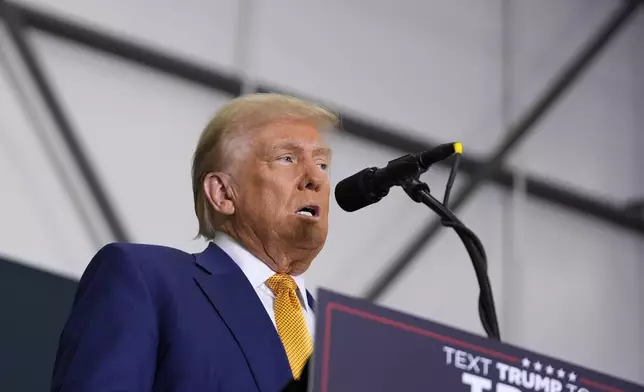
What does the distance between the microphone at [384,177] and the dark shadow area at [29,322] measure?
4.24 feet

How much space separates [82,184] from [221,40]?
0.69 m

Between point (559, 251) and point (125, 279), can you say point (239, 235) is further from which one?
point (559, 251)

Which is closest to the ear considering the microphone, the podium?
the microphone

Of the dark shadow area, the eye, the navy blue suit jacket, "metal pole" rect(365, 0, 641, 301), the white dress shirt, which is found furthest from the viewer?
"metal pole" rect(365, 0, 641, 301)

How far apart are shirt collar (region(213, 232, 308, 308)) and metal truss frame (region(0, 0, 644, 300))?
143cm

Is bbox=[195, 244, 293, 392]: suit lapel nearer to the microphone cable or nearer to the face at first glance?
the face

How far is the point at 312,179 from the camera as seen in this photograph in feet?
6.18

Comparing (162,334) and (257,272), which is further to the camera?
(257,272)

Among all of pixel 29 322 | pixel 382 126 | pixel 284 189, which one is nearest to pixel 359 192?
pixel 284 189

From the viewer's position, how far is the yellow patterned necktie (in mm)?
1663

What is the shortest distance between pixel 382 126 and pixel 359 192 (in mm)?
2207

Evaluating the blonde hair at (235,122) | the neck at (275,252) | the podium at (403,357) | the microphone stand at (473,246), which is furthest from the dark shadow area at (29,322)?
the podium at (403,357)

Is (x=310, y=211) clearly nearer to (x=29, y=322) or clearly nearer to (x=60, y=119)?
(x=29, y=322)

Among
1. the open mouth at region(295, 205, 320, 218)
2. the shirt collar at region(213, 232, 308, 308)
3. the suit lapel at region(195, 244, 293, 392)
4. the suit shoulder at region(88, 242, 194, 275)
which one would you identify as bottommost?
the suit lapel at region(195, 244, 293, 392)
